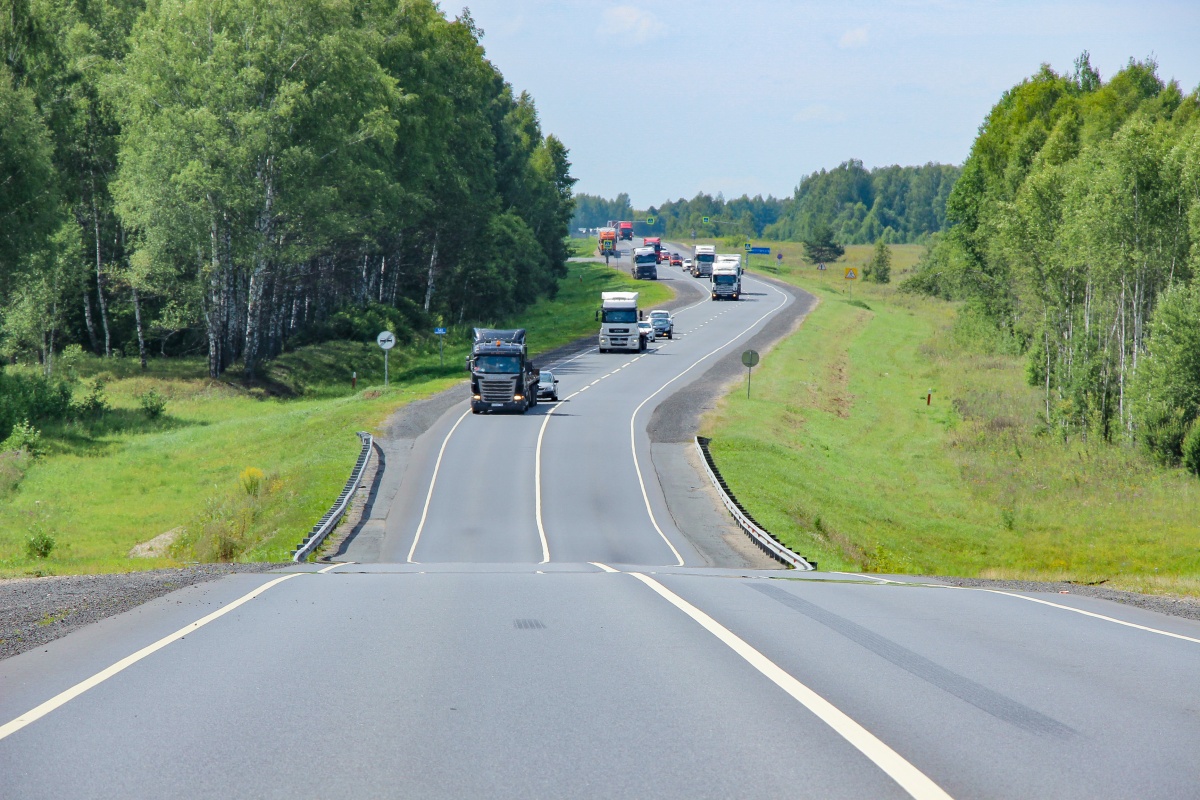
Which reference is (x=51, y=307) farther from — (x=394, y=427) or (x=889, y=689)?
(x=889, y=689)

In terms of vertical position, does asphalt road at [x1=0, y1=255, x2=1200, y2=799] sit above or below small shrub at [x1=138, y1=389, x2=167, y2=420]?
above

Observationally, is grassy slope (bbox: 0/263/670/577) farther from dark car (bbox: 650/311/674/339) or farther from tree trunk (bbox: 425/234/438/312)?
dark car (bbox: 650/311/674/339)

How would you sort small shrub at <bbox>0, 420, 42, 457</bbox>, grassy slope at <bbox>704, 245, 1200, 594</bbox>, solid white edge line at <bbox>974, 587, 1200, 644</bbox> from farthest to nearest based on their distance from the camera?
small shrub at <bbox>0, 420, 42, 457</bbox>
grassy slope at <bbox>704, 245, 1200, 594</bbox>
solid white edge line at <bbox>974, 587, 1200, 644</bbox>

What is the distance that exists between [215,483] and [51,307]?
2830 centimetres

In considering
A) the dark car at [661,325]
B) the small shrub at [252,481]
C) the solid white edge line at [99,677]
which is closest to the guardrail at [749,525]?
the solid white edge line at [99,677]

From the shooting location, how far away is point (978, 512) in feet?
123

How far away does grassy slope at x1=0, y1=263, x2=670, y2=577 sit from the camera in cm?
2817

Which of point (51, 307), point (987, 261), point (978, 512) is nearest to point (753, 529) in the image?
point (978, 512)

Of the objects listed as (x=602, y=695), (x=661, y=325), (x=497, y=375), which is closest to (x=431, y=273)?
(x=661, y=325)

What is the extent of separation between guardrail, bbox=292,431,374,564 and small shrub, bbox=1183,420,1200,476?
33272 mm

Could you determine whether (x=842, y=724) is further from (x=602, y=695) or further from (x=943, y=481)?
(x=943, y=481)

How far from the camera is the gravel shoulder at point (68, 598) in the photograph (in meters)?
9.88

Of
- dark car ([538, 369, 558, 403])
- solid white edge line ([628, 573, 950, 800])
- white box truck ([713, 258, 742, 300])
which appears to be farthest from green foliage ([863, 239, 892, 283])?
solid white edge line ([628, 573, 950, 800])

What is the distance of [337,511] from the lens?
2770cm
